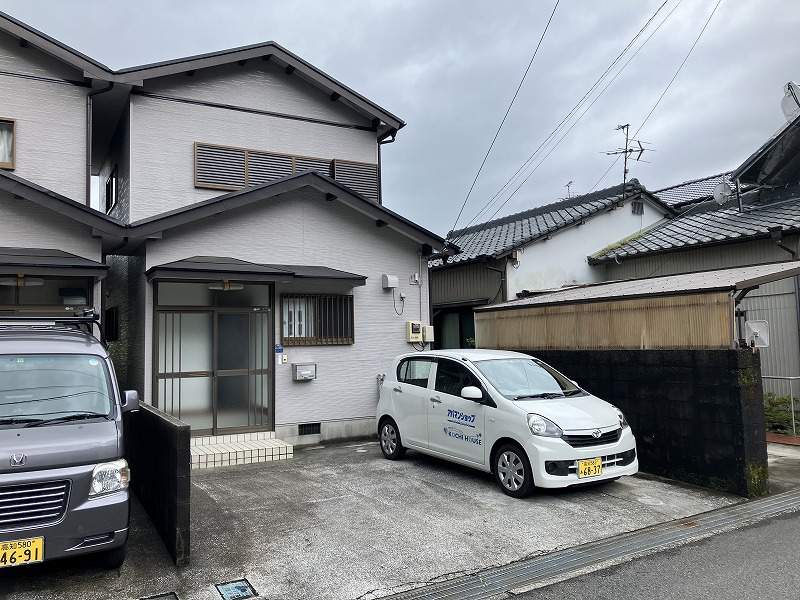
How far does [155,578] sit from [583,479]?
14.3 feet

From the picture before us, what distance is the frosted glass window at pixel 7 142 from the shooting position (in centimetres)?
967

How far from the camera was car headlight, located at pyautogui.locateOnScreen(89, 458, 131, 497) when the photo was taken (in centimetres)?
450

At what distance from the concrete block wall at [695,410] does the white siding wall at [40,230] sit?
7.68 metres

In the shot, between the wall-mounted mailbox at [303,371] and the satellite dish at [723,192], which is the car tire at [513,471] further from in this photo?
the satellite dish at [723,192]

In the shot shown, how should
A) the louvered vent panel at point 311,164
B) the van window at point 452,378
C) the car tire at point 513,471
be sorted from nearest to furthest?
1. the car tire at point 513,471
2. the van window at point 452,378
3. the louvered vent panel at point 311,164

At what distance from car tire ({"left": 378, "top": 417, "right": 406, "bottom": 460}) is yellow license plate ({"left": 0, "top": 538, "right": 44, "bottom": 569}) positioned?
5105 millimetres

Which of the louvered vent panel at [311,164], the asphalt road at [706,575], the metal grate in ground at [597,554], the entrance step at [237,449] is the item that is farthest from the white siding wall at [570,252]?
the asphalt road at [706,575]

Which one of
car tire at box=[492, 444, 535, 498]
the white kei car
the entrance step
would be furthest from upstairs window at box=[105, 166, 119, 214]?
car tire at box=[492, 444, 535, 498]

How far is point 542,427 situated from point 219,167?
7805 mm

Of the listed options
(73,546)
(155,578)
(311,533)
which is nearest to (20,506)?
→ (73,546)

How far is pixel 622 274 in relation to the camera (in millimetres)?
14367

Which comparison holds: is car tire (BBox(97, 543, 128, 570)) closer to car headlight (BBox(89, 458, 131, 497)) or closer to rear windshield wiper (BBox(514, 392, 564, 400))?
car headlight (BBox(89, 458, 131, 497))

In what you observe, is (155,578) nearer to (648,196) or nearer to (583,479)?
(583,479)

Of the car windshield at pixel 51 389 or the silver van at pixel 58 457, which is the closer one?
the silver van at pixel 58 457
